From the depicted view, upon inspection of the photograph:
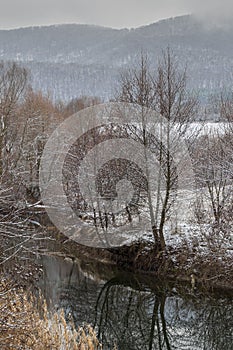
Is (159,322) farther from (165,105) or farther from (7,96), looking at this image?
(7,96)

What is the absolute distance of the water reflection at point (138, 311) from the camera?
898 centimetres

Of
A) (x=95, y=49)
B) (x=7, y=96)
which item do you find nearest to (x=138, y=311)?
(x=7, y=96)

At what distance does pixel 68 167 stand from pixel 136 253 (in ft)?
16.9

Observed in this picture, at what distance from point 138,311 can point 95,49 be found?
9389 cm

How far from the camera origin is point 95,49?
98.4 meters

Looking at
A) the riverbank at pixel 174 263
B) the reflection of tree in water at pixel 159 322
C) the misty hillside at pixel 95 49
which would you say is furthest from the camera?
the misty hillside at pixel 95 49

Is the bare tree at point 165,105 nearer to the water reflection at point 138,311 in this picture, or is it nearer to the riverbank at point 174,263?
the riverbank at point 174,263

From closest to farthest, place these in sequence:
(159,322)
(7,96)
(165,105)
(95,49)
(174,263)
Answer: (159,322) → (174,263) → (165,105) → (7,96) → (95,49)

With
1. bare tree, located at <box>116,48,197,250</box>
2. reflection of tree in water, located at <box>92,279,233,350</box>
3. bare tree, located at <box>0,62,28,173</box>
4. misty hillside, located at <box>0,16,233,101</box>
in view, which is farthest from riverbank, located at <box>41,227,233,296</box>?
misty hillside, located at <box>0,16,233,101</box>

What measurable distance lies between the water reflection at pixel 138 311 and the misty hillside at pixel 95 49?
102ft

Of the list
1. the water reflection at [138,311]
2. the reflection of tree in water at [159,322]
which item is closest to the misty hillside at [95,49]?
the water reflection at [138,311]

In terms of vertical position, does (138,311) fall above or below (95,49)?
below

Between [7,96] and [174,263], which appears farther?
[7,96]

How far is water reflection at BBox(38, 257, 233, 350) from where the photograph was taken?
8977 millimetres
